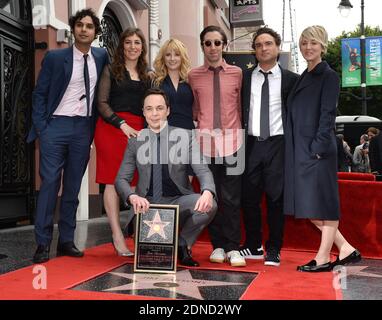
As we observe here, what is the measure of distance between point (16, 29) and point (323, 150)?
4.32 meters

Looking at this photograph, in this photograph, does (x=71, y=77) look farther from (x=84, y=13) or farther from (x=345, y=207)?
(x=345, y=207)

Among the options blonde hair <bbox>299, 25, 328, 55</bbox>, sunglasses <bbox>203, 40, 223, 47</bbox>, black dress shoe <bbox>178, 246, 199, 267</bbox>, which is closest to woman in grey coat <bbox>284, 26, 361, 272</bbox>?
blonde hair <bbox>299, 25, 328, 55</bbox>

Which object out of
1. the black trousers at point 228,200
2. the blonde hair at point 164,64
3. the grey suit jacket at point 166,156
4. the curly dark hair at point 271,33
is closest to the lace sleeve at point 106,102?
the grey suit jacket at point 166,156

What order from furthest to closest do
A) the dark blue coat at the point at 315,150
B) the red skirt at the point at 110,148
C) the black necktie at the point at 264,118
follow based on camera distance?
1. the red skirt at the point at 110,148
2. the black necktie at the point at 264,118
3. the dark blue coat at the point at 315,150

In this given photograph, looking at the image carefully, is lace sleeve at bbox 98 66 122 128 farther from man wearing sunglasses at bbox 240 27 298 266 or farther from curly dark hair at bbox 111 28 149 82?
man wearing sunglasses at bbox 240 27 298 266

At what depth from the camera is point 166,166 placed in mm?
3615

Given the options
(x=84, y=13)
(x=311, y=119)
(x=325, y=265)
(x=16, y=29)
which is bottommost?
(x=325, y=265)

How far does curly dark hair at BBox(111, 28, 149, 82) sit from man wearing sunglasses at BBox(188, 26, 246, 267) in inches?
17.1

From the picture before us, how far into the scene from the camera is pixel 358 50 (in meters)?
18.4

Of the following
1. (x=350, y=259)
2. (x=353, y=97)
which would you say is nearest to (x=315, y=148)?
(x=350, y=259)

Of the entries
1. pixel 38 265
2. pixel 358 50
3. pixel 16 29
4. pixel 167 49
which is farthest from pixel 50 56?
pixel 358 50

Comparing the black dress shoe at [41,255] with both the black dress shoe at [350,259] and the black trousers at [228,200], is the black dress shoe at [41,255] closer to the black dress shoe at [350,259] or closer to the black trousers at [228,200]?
the black trousers at [228,200]

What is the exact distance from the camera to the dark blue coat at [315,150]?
11.3 ft

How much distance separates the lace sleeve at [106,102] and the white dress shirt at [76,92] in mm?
123
